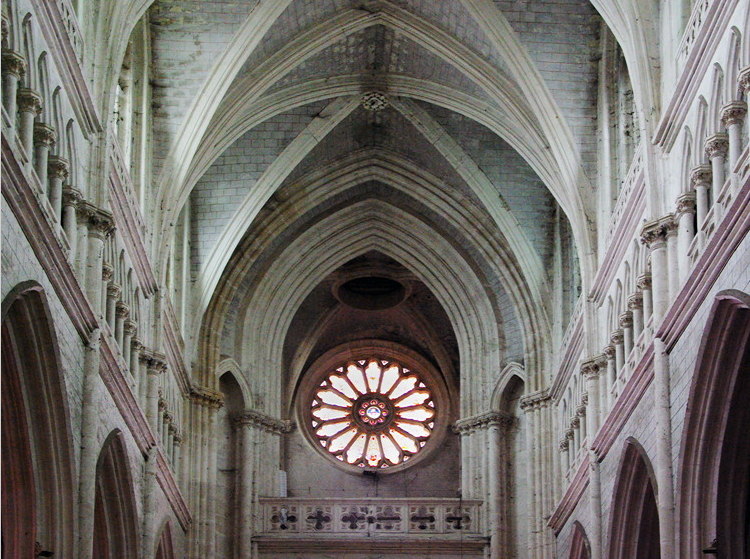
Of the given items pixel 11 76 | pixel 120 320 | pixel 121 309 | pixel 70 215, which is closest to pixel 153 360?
pixel 120 320

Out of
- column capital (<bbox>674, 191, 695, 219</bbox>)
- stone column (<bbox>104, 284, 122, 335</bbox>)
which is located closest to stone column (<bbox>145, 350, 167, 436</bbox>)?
stone column (<bbox>104, 284, 122, 335</bbox>)

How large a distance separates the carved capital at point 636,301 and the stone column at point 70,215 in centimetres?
737

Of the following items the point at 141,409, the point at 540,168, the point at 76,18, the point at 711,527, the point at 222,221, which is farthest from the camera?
the point at 222,221

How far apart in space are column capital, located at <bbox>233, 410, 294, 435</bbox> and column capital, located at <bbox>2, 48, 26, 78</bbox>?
15.0m

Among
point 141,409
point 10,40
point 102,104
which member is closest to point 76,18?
point 102,104

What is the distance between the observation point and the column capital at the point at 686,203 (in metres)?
19.4

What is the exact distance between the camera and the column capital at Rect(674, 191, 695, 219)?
19406 mm

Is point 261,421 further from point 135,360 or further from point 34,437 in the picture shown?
point 34,437

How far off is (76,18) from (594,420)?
9.72 m

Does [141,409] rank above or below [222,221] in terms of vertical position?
below

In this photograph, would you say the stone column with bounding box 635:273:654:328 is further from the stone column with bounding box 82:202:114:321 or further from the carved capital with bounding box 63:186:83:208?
the carved capital with bounding box 63:186:83:208

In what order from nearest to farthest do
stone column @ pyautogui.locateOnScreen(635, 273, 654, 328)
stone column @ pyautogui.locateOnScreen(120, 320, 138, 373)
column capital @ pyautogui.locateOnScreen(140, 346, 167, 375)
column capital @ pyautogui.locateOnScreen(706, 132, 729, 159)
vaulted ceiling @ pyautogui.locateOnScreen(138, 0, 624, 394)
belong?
column capital @ pyautogui.locateOnScreen(706, 132, 729, 159), stone column @ pyautogui.locateOnScreen(635, 273, 654, 328), stone column @ pyautogui.locateOnScreen(120, 320, 138, 373), column capital @ pyautogui.locateOnScreen(140, 346, 167, 375), vaulted ceiling @ pyautogui.locateOnScreen(138, 0, 624, 394)

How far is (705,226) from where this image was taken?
18391 mm

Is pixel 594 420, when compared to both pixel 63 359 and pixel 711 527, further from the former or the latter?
pixel 63 359
